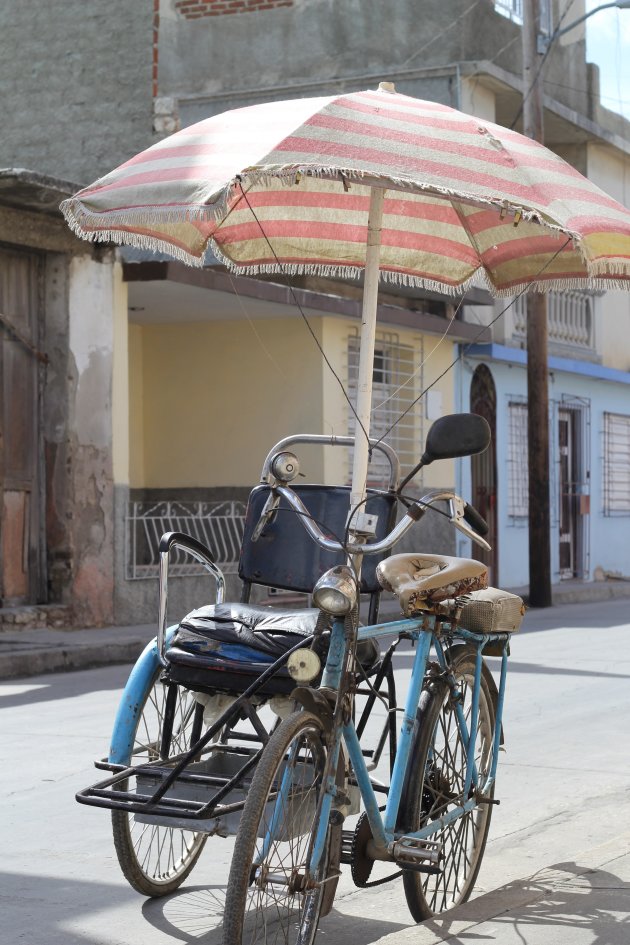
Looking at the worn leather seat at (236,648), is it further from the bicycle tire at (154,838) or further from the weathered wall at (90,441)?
the weathered wall at (90,441)

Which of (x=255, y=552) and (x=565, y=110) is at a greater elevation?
(x=565, y=110)

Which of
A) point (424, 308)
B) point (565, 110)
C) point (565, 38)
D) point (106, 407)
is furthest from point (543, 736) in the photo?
point (565, 38)

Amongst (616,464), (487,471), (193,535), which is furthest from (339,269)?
(616,464)

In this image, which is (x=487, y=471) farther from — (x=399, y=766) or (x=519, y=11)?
(x=399, y=766)

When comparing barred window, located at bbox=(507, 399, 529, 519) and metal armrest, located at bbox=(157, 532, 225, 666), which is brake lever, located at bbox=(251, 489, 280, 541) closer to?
metal armrest, located at bbox=(157, 532, 225, 666)

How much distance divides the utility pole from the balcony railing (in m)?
4.31

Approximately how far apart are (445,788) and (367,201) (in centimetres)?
263

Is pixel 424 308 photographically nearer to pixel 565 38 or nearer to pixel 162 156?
pixel 565 38

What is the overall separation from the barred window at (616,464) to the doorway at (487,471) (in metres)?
3.89

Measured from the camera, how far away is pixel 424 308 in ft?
68.6

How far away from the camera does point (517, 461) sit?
74.9ft

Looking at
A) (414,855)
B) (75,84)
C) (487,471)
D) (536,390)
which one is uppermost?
(75,84)

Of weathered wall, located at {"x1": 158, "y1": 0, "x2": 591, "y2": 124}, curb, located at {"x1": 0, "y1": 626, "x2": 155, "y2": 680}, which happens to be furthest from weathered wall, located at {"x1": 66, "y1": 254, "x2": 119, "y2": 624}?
weathered wall, located at {"x1": 158, "y1": 0, "x2": 591, "y2": 124}

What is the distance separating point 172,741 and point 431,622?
100cm
